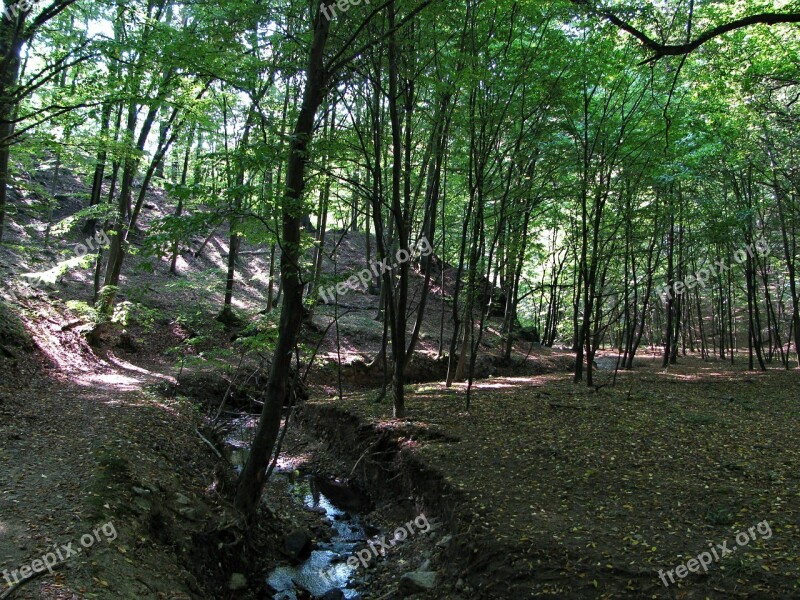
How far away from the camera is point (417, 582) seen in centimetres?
495

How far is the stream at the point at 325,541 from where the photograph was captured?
5.34 metres

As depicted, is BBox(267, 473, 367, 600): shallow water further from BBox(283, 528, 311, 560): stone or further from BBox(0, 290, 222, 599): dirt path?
BBox(0, 290, 222, 599): dirt path

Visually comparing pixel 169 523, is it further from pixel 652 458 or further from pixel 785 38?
pixel 785 38

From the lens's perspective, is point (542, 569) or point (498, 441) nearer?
point (542, 569)

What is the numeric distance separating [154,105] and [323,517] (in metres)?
7.40

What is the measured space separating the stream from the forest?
5 cm

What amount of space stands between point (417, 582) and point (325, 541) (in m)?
2.06

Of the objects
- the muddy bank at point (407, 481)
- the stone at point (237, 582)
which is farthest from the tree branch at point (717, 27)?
the stone at point (237, 582)

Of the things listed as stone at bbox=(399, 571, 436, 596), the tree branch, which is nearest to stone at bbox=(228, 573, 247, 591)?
stone at bbox=(399, 571, 436, 596)

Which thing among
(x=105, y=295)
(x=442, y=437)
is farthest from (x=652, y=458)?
(x=105, y=295)

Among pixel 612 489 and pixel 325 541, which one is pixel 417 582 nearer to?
pixel 325 541

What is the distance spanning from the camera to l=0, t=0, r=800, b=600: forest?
451 centimetres

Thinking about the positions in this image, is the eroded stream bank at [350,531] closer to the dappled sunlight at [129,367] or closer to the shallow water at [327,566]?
the shallow water at [327,566]

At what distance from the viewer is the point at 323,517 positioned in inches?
288
